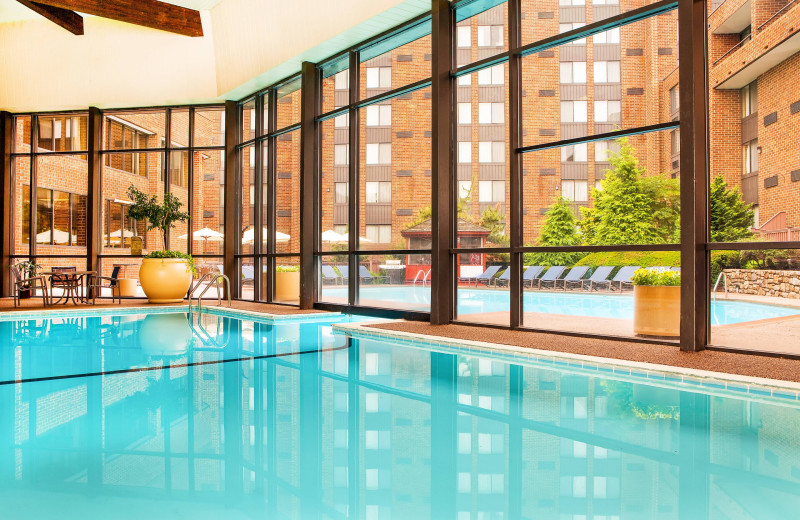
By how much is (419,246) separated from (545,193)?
1.96 meters

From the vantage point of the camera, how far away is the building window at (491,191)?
7.04 m

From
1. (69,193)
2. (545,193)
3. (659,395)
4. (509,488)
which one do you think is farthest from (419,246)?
(69,193)

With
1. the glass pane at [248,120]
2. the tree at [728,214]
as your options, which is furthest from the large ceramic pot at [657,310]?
the glass pane at [248,120]

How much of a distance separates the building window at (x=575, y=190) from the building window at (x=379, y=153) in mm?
2858

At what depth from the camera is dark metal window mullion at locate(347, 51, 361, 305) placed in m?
8.91

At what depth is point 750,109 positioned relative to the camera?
5219mm

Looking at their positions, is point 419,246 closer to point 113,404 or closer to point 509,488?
point 113,404

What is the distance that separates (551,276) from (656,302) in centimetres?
116

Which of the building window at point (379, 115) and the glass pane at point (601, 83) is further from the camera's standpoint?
the building window at point (379, 115)

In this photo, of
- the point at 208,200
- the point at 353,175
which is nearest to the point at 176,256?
the point at 208,200

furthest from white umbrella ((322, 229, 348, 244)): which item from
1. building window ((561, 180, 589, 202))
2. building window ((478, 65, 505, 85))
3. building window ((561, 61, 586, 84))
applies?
building window ((561, 61, 586, 84))

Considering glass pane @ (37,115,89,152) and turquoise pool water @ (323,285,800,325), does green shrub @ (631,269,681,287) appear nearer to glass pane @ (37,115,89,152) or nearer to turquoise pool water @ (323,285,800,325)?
turquoise pool water @ (323,285,800,325)

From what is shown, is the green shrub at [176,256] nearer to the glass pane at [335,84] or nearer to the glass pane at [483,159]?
the glass pane at [335,84]

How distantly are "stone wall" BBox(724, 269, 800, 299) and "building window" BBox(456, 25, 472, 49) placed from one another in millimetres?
4112
